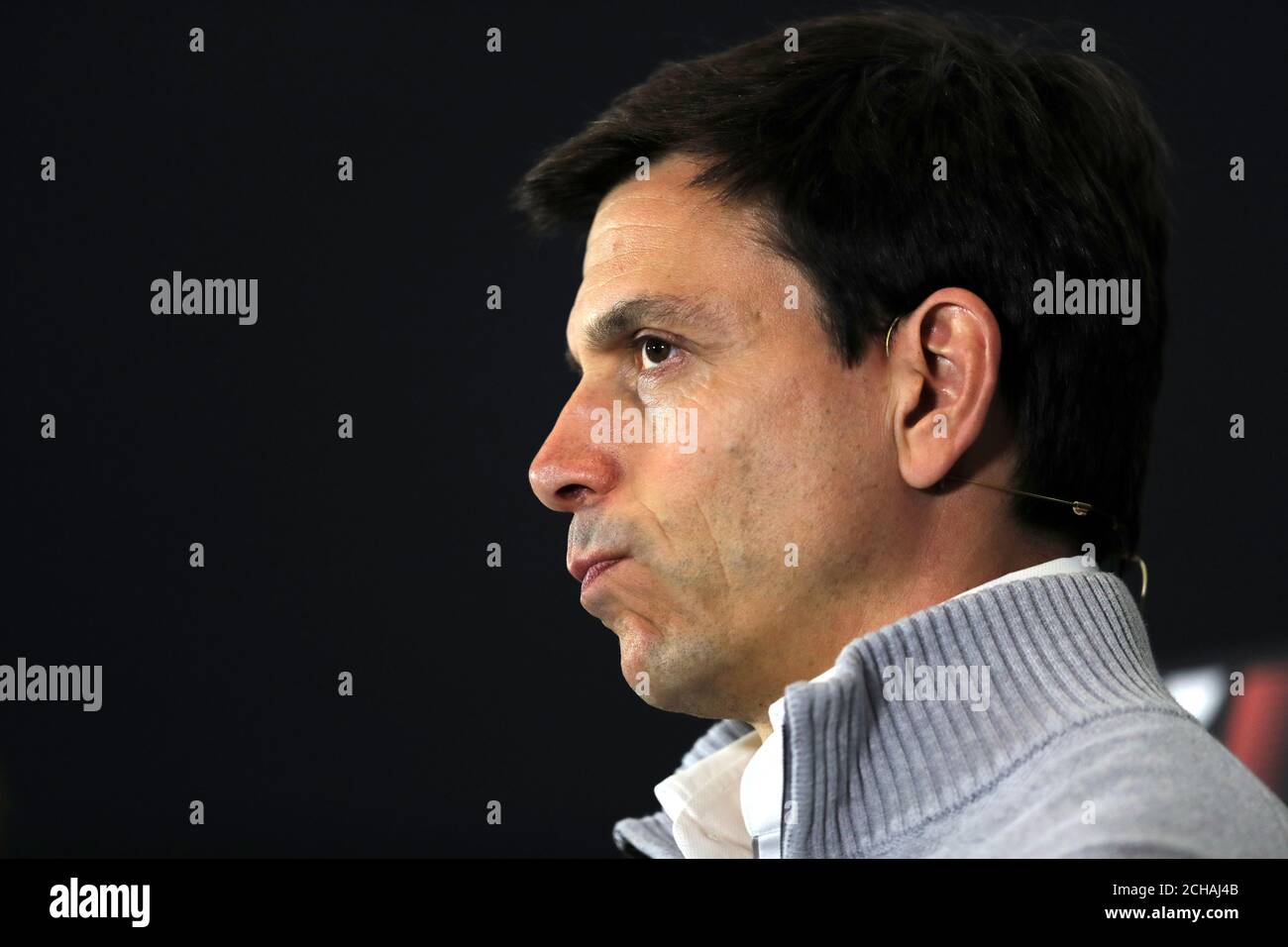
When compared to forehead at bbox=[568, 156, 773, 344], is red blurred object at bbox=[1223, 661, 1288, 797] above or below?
below

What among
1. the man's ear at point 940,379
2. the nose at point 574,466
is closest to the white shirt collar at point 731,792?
the man's ear at point 940,379

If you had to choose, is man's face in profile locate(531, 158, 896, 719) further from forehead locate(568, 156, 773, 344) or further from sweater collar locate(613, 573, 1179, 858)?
sweater collar locate(613, 573, 1179, 858)

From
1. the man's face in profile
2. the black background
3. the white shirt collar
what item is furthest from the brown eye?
the black background

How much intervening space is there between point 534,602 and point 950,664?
125cm

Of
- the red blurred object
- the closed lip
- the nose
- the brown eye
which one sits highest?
the brown eye

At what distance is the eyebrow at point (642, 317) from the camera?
3.92 feet

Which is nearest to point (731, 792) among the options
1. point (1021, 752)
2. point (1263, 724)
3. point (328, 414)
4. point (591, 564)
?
point (591, 564)

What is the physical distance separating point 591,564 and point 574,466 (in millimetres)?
85

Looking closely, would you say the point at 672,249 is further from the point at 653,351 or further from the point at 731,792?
the point at 731,792

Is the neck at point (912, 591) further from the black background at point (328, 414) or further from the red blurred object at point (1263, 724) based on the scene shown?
the black background at point (328, 414)

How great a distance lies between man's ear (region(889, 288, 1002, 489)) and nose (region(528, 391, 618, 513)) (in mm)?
247

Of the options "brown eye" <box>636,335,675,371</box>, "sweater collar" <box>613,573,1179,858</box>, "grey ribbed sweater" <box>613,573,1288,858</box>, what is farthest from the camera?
"brown eye" <box>636,335,675,371</box>

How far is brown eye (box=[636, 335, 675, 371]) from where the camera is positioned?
→ 4.02ft
